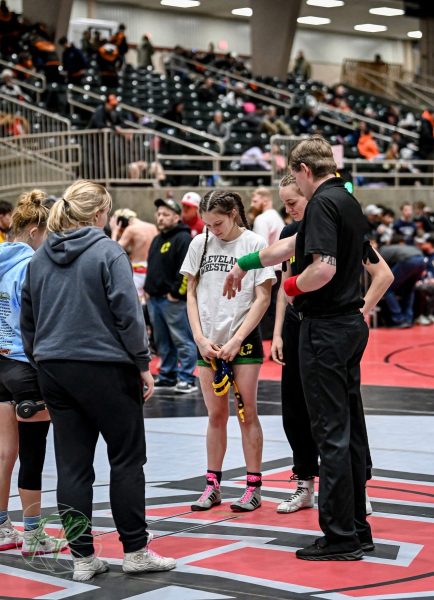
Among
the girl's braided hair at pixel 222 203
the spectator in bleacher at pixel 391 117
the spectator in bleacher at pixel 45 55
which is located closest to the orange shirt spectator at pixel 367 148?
the spectator in bleacher at pixel 391 117

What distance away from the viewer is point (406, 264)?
1633 cm

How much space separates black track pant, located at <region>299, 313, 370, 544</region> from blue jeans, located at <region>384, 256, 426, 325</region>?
11.3 metres

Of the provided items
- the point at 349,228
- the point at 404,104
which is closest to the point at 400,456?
the point at 349,228

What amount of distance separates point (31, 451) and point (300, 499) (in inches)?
61.9

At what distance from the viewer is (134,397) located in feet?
15.5

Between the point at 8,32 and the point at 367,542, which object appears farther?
the point at 8,32

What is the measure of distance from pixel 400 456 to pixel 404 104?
1170 inches

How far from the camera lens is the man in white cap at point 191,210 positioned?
11531 millimetres

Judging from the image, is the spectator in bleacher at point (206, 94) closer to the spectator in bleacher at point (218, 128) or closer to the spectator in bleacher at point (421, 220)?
the spectator in bleacher at point (218, 128)

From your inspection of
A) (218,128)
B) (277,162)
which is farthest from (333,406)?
(218,128)

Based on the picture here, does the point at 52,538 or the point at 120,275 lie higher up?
the point at 120,275

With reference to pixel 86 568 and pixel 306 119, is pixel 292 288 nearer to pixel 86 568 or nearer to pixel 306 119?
pixel 86 568

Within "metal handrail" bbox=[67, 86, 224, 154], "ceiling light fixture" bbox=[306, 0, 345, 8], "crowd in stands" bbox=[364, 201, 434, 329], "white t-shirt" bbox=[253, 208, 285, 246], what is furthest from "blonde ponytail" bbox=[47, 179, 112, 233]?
"ceiling light fixture" bbox=[306, 0, 345, 8]

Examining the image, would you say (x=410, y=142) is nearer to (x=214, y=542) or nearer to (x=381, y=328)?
(x=381, y=328)
